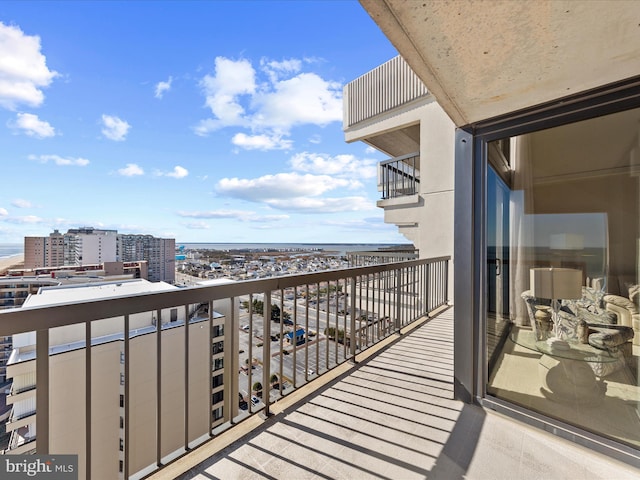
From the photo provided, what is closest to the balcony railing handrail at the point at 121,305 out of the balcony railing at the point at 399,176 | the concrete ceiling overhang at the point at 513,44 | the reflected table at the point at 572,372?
the concrete ceiling overhang at the point at 513,44

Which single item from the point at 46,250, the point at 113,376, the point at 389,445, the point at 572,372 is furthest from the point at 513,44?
the point at 46,250

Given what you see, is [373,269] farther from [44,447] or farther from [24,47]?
[24,47]

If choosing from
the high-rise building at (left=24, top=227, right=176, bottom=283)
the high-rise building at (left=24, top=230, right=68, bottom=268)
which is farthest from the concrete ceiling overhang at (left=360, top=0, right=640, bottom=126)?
the high-rise building at (left=24, top=230, right=68, bottom=268)

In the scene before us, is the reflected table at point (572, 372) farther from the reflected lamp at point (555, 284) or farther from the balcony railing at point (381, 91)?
the balcony railing at point (381, 91)

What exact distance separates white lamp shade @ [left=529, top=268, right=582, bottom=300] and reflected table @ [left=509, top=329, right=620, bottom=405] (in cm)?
35

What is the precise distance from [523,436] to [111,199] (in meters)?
28.0

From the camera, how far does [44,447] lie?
109 cm

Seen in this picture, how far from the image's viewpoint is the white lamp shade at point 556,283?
1906 millimetres

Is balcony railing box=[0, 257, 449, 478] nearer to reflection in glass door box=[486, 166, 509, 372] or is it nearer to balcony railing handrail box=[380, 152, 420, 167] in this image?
reflection in glass door box=[486, 166, 509, 372]

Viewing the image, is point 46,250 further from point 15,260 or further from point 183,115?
point 183,115

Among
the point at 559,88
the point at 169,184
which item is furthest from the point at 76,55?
the point at 169,184

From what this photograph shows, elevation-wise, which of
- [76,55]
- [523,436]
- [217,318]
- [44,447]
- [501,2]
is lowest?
[523,436]

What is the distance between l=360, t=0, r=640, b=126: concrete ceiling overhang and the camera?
1099 millimetres

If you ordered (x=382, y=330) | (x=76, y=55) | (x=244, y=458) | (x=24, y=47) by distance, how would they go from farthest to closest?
(x=76, y=55)
(x=24, y=47)
(x=382, y=330)
(x=244, y=458)
